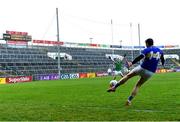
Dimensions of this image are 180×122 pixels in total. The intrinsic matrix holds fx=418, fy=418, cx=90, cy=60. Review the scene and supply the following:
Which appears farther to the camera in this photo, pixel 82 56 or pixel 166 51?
pixel 166 51

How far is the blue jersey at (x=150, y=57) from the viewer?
1295cm

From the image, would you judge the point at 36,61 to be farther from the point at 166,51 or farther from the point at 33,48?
the point at 166,51

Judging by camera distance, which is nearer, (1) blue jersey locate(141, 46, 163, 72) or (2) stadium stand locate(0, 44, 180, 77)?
(1) blue jersey locate(141, 46, 163, 72)

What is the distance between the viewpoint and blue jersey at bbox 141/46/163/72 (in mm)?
12945

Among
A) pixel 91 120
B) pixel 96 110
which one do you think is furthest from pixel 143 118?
pixel 96 110

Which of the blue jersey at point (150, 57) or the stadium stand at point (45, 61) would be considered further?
the stadium stand at point (45, 61)

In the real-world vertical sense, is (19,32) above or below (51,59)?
above

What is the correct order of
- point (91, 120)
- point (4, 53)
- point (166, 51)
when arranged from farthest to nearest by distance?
point (166, 51)
point (4, 53)
point (91, 120)

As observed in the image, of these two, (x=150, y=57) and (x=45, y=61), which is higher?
(x=45, y=61)

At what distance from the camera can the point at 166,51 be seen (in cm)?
13650

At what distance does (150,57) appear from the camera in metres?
13.0

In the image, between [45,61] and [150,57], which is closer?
[150,57]

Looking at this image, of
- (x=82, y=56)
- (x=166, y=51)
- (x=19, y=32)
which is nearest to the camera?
(x=19, y=32)

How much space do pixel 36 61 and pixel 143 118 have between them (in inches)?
2965
